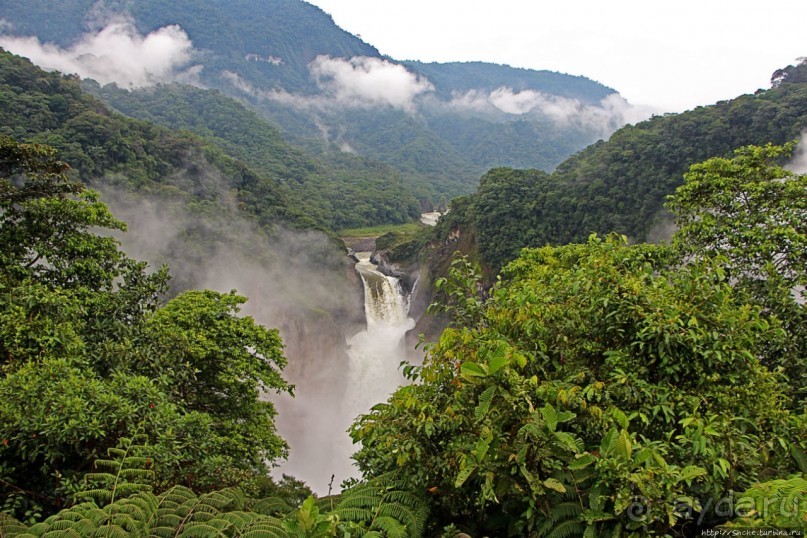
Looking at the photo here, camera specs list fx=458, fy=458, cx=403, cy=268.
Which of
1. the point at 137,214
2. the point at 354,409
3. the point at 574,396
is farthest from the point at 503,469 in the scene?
the point at 137,214

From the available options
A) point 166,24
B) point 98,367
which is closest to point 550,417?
point 98,367

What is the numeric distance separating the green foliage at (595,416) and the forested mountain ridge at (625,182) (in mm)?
32503

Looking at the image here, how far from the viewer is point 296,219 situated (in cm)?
4472

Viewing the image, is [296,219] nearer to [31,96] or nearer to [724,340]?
[31,96]

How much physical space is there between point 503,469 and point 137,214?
122 ft

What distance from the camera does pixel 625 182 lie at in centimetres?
3794

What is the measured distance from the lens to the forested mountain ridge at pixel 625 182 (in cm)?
3338

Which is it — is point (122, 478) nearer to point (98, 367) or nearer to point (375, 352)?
point (98, 367)

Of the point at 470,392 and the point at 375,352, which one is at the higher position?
the point at 375,352

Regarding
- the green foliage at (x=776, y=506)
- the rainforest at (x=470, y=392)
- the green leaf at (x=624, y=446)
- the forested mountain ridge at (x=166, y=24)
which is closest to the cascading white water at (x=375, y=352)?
the rainforest at (x=470, y=392)

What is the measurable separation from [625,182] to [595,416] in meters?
39.0

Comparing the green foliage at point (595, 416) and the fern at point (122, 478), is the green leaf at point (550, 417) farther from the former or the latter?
the fern at point (122, 478)

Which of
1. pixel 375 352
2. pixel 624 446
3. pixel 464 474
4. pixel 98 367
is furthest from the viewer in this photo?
pixel 375 352

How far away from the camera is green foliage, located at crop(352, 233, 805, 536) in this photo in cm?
332
